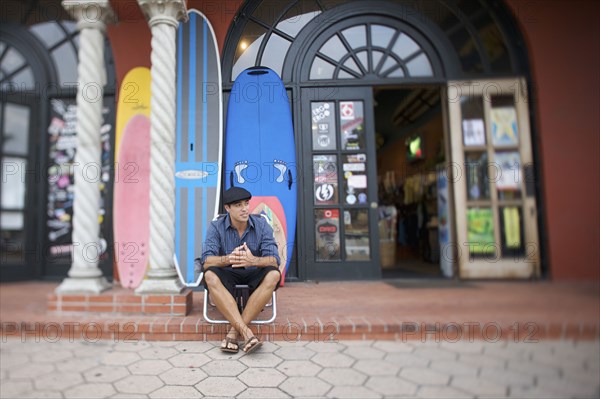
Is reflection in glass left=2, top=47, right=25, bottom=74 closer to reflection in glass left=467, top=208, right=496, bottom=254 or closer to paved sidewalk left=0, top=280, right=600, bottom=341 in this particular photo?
paved sidewalk left=0, top=280, right=600, bottom=341

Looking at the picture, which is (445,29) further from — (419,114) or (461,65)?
(419,114)

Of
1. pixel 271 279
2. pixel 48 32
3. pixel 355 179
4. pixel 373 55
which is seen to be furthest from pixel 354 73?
pixel 48 32

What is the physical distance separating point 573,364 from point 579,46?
3.59 m

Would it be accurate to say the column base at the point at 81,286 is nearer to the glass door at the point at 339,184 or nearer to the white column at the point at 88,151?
the white column at the point at 88,151

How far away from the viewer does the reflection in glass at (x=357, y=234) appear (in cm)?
406

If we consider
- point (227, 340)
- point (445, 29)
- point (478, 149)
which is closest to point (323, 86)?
point (445, 29)

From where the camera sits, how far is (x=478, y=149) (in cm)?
407

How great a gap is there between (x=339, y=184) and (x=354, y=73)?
142cm

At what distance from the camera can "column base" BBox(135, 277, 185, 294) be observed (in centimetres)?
273

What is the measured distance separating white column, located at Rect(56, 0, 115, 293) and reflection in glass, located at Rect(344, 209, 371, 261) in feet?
8.39

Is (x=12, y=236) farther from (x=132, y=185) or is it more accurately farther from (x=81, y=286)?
(x=81, y=286)

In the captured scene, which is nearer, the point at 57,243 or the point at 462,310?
the point at 462,310

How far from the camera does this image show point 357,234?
4.08 m

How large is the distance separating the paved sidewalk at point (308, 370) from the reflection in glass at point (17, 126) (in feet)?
9.63
